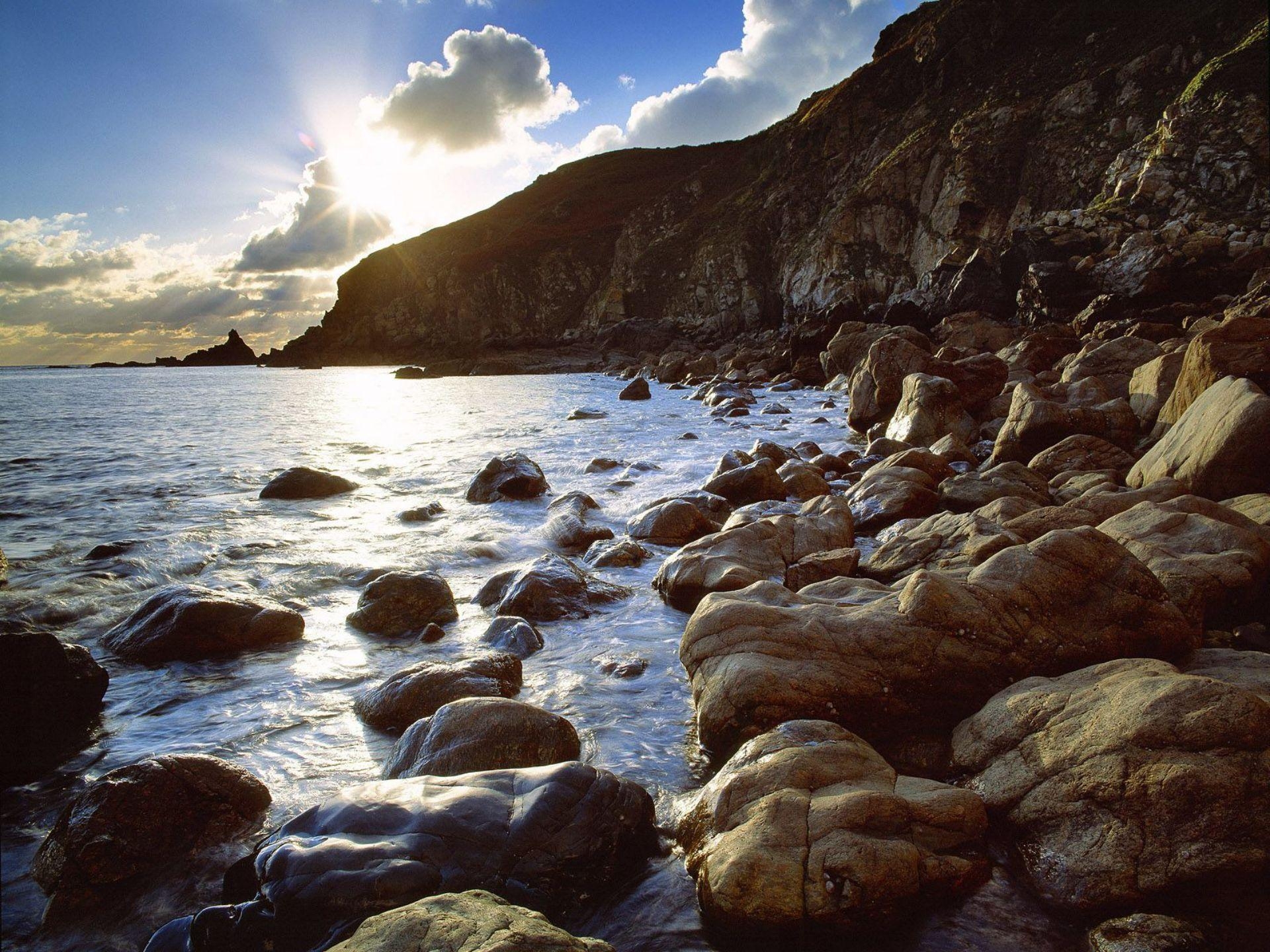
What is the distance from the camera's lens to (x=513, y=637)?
5223 millimetres

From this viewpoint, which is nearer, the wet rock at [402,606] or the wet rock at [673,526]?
the wet rock at [402,606]

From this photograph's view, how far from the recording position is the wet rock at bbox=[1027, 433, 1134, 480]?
27.3 ft

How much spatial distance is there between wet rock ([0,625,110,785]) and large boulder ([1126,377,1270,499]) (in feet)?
29.1

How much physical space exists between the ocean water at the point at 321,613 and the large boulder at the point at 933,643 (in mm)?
470

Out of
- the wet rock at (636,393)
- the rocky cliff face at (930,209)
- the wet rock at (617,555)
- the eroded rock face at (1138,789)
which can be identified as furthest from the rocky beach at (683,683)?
the rocky cliff face at (930,209)

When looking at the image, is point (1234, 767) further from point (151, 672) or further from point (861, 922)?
point (151, 672)

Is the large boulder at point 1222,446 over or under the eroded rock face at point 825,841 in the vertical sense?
over

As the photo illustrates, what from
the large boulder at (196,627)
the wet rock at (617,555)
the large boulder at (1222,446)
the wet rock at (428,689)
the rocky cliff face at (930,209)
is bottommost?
the wet rock at (617,555)

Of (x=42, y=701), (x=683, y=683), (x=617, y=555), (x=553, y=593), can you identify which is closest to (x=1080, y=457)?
(x=617, y=555)

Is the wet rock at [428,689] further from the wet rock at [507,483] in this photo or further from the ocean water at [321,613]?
the wet rock at [507,483]

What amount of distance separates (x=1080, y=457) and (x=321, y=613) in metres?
8.86

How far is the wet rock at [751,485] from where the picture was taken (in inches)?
363

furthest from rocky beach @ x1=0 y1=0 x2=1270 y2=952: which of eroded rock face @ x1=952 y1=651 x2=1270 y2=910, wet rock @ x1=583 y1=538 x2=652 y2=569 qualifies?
wet rock @ x1=583 y1=538 x2=652 y2=569

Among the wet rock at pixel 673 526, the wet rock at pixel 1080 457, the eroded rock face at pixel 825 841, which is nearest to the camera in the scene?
the eroded rock face at pixel 825 841
